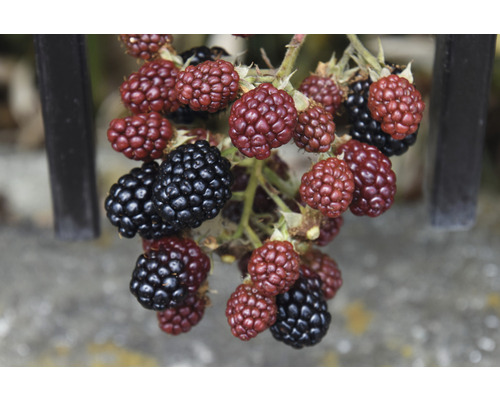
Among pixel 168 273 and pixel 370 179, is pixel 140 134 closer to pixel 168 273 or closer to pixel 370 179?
pixel 168 273

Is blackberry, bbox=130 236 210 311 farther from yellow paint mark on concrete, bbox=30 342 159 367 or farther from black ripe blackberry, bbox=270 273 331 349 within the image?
yellow paint mark on concrete, bbox=30 342 159 367

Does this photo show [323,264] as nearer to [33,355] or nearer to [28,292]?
[33,355]

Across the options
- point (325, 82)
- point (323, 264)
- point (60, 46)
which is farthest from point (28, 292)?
point (325, 82)

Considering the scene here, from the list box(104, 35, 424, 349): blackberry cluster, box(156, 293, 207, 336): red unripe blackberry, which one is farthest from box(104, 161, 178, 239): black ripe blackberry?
box(156, 293, 207, 336): red unripe blackberry

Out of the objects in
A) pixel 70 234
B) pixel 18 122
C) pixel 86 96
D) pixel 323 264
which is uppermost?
pixel 86 96

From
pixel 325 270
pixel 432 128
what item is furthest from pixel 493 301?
pixel 325 270

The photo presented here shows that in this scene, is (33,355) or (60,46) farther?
(33,355)

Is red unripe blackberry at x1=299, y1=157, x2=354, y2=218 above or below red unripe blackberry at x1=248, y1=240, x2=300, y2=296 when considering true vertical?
above

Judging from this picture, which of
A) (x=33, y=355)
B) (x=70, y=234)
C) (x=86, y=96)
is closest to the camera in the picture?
(x=86, y=96)
